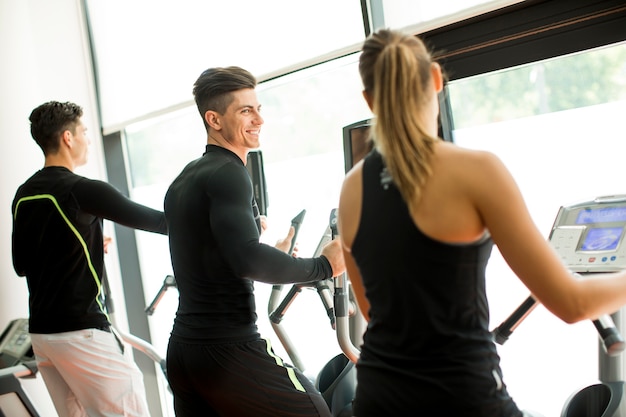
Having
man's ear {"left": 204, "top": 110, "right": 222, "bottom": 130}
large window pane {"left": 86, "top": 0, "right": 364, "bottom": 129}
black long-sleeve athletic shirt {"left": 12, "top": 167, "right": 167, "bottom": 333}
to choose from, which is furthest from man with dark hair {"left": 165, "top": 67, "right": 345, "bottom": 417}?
large window pane {"left": 86, "top": 0, "right": 364, "bottom": 129}

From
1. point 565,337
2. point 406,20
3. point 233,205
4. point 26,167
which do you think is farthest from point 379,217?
point 26,167

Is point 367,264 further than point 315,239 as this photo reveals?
No

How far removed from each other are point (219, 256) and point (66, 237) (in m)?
1.09

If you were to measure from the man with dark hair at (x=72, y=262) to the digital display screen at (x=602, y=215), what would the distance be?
63.3 inches

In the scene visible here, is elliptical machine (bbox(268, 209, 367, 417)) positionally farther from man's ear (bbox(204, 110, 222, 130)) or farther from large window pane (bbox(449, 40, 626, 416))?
large window pane (bbox(449, 40, 626, 416))

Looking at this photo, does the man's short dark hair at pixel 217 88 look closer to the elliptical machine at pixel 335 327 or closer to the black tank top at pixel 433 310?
the elliptical machine at pixel 335 327

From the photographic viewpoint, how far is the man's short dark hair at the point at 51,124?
2898 mm

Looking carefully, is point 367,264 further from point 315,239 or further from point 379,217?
point 315,239

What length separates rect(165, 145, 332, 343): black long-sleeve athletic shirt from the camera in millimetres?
1912

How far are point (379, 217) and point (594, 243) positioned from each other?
2.63 feet

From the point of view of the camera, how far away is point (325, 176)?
358 centimetres

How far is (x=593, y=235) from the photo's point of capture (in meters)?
1.79

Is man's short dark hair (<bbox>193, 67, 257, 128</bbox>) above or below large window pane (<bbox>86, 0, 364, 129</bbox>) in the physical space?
below

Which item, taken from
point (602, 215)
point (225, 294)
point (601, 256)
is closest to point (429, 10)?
point (602, 215)
